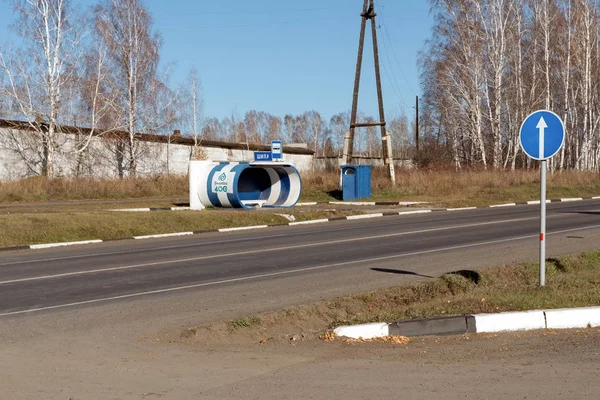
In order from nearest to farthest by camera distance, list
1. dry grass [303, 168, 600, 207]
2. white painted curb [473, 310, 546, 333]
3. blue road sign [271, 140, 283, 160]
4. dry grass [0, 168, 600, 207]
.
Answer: white painted curb [473, 310, 546, 333], blue road sign [271, 140, 283, 160], dry grass [0, 168, 600, 207], dry grass [303, 168, 600, 207]

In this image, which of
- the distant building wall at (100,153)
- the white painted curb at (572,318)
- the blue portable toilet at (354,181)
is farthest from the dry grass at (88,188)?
the white painted curb at (572,318)

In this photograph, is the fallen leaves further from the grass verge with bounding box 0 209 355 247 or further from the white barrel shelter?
the white barrel shelter

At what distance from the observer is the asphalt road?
11.9 meters

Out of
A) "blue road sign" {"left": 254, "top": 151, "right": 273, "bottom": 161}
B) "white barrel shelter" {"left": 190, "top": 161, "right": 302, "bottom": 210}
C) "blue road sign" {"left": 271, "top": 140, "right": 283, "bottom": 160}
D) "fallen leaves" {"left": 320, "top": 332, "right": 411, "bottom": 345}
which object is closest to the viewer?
"fallen leaves" {"left": 320, "top": 332, "right": 411, "bottom": 345}

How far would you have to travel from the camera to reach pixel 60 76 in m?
42.8

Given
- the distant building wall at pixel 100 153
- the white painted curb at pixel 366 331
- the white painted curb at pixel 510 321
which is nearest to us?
the white painted curb at pixel 366 331

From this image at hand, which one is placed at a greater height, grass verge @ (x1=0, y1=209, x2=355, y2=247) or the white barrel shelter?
the white barrel shelter

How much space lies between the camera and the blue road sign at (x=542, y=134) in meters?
10.4

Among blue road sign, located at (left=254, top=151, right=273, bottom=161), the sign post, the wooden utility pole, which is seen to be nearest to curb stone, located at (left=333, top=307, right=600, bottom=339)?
the sign post

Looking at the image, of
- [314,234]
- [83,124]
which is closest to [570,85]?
[83,124]

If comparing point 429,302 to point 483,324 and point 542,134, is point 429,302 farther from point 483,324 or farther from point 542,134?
point 542,134

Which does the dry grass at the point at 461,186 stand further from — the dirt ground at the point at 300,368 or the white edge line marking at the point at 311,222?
the dirt ground at the point at 300,368

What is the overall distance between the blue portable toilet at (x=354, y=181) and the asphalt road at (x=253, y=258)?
15.1m

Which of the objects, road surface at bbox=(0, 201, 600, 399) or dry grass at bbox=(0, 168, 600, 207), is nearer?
road surface at bbox=(0, 201, 600, 399)
